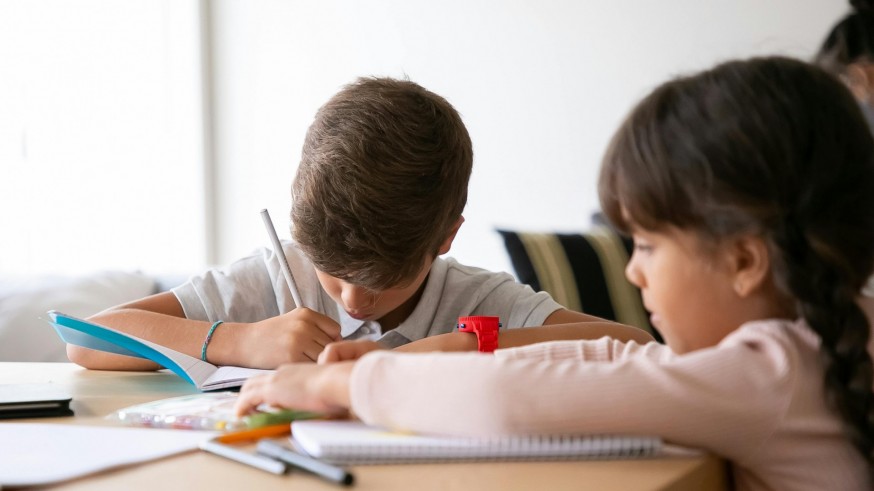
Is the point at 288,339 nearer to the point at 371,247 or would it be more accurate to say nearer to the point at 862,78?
the point at 371,247

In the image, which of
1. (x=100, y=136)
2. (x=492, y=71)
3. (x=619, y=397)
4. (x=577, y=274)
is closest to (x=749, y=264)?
(x=619, y=397)

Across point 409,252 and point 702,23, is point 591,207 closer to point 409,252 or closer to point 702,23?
point 702,23

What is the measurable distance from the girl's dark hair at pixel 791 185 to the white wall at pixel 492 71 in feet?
6.95

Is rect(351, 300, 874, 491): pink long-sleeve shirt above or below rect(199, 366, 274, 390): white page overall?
above

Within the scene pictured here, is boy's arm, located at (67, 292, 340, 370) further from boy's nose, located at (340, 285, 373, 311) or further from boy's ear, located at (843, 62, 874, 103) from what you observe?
boy's ear, located at (843, 62, 874, 103)

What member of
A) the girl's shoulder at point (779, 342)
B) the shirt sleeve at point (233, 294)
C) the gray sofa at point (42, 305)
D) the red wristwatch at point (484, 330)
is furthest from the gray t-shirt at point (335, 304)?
the gray sofa at point (42, 305)

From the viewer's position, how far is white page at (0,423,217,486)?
0.62m

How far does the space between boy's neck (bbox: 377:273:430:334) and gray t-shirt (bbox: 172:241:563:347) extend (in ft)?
0.06

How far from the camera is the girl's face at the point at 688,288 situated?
28.8 inches

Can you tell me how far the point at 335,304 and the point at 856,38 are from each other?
3.20 ft

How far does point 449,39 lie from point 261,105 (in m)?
0.87

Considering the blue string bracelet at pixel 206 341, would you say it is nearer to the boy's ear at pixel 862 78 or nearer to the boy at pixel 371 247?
the boy at pixel 371 247

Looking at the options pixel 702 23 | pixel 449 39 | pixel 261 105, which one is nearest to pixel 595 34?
pixel 702 23

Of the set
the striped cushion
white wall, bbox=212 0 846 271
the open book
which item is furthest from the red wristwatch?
white wall, bbox=212 0 846 271
